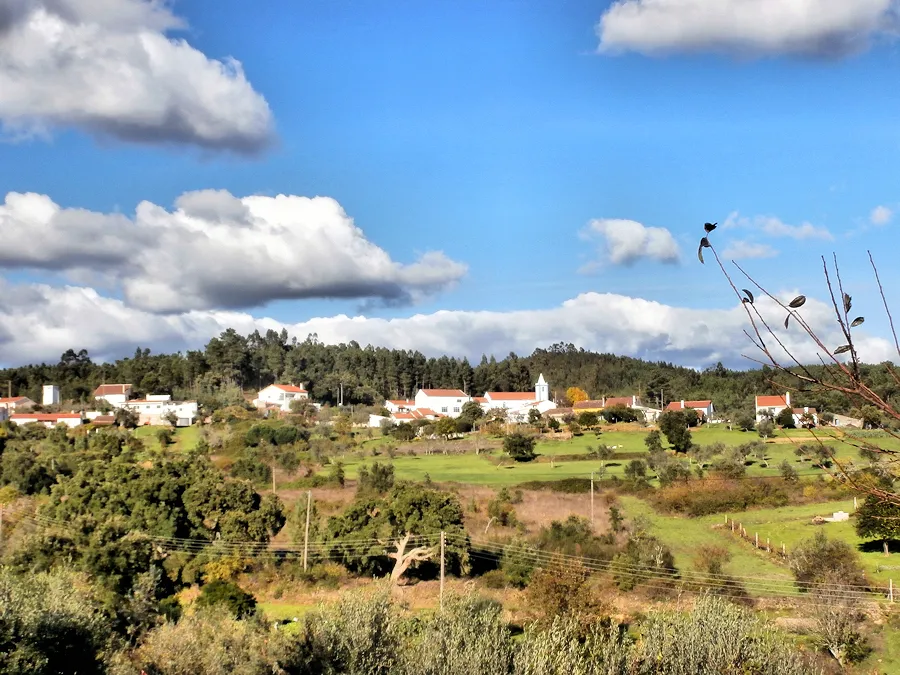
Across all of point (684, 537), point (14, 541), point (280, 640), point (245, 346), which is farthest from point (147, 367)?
point (280, 640)

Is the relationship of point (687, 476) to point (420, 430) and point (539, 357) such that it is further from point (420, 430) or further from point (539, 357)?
point (539, 357)

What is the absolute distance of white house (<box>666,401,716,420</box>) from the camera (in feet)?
287

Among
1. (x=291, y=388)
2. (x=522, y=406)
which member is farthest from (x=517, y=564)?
(x=291, y=388)

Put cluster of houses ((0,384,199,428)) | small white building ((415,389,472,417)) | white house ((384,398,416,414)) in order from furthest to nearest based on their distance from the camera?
small white building ((415,389,472,417))
white house ((384,398,416,414))
cluster of houses ((0,384,199,428))

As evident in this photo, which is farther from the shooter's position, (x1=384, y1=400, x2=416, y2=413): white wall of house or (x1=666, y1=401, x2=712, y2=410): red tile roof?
(x1=384, y1=400, x2=416, y2=413): white wall of house

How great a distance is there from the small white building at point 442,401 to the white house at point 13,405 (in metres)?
45.8

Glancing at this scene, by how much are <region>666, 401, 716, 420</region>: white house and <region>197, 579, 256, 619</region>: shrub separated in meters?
65.0

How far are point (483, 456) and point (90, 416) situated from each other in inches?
1888

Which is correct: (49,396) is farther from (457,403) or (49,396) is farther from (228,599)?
(228,599)

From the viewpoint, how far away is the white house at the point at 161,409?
8906 cm

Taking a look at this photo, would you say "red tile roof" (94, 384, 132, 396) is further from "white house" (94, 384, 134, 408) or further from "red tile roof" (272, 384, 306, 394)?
"red tile roof" (272, 384, 306, 394)

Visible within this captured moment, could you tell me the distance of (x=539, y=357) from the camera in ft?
506

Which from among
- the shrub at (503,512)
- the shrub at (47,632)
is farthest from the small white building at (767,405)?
the shrub at (47,632)

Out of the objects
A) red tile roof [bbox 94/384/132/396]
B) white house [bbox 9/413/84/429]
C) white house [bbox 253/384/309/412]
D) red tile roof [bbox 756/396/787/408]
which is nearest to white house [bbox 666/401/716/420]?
red tile roof [bbox 756/396/787/408]
